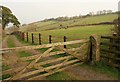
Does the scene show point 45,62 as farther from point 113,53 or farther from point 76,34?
point 76,34

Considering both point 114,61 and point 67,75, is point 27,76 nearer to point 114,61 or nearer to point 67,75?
point 67,75

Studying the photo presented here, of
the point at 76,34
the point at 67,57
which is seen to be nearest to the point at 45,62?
the point at 67,57

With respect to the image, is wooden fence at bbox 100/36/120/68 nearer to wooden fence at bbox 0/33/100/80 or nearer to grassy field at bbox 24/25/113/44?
wooden fence at bbox 0/33/100/80

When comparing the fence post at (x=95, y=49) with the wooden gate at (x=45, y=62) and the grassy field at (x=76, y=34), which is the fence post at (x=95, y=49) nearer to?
the wooden gate at (x=45, y=62)

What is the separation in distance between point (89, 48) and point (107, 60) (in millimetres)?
1111

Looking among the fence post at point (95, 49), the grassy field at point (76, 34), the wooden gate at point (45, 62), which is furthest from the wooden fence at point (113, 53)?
the grassy field at point (76, 34)

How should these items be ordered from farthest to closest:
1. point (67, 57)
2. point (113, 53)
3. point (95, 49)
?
point (95, 49), point (113, 53), point (67, 57)

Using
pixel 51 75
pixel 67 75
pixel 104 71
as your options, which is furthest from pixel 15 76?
pixel 104 71

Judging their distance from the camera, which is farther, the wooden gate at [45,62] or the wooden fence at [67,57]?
the wooden fence at [67,57]

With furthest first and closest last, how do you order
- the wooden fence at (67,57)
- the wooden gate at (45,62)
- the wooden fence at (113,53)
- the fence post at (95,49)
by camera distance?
the fence post at (95,49), the wooden fence at (113,53), the wooden fence at (67,57), the wooden gate at (45,62)

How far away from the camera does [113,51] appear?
7.90 metres

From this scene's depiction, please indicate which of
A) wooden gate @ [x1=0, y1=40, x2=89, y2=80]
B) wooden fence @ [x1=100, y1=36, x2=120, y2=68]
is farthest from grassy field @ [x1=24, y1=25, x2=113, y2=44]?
wooden fence @ [x1=100, y1=36, x2=120, y2=68]

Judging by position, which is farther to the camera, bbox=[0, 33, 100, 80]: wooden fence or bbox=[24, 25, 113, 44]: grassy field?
bbox=[24, 25, 113, 44]: grassy field

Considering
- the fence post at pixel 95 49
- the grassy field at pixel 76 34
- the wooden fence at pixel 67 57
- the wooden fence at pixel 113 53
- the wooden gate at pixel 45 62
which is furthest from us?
the grassy field at pixel 76 34
